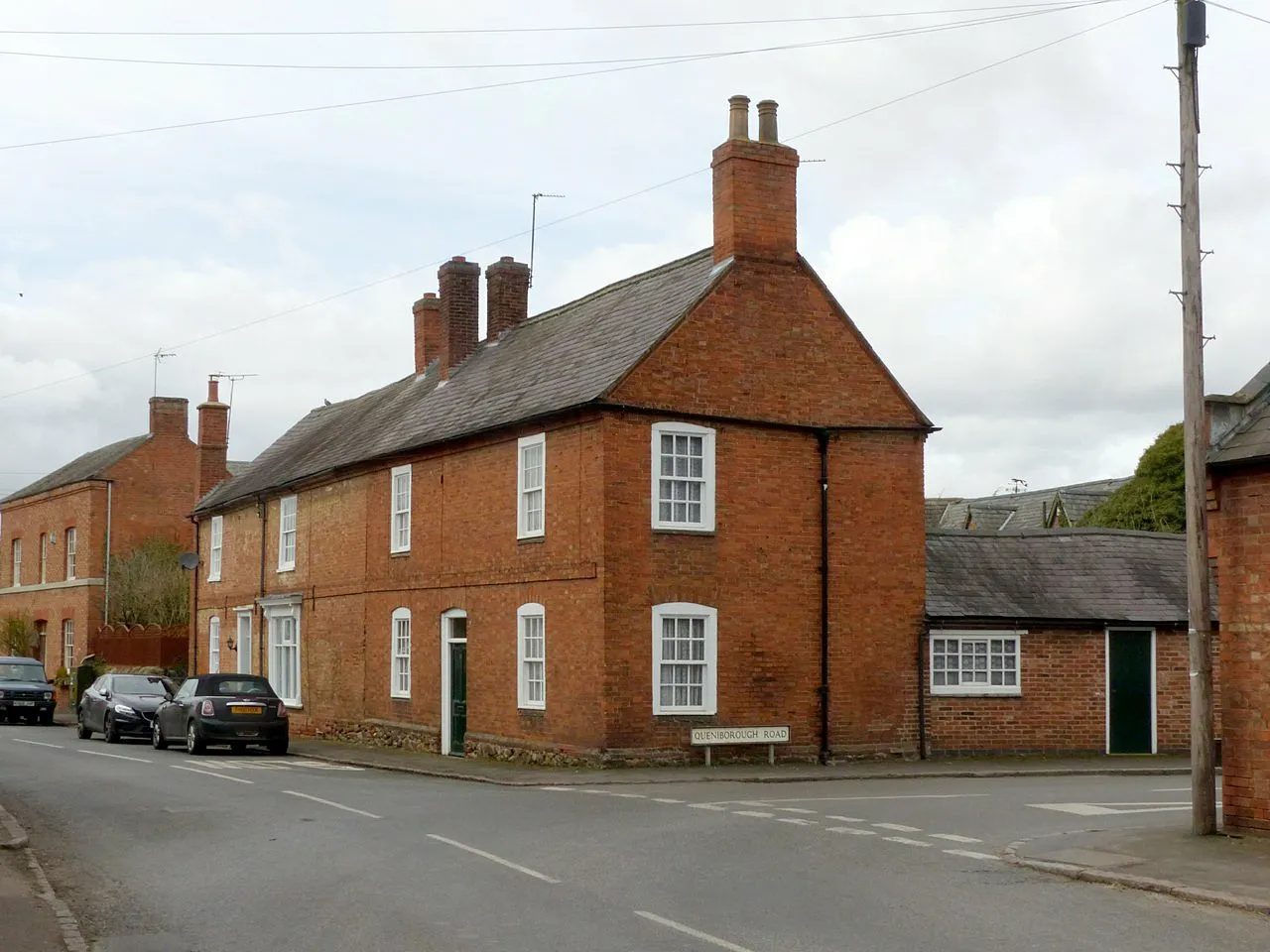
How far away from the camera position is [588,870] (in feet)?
40.3

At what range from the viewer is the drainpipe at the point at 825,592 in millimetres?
25094

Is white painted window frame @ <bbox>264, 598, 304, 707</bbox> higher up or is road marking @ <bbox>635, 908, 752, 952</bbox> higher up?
white painted window frame @ <bbox>264, 598, 304, 707</bbox>

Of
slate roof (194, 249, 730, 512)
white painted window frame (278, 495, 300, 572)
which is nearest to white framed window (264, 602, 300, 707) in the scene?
white painted window frame (278, 495, 300, 572)

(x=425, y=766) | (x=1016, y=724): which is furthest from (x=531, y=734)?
(x=1016, y=724)

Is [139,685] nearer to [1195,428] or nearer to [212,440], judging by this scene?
[212,440]

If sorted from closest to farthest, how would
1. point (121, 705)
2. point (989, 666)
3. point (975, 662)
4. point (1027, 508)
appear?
1. point (975, 662)
2. point (989, 666)
3. point (121, 705)
4. point (1027, 508)

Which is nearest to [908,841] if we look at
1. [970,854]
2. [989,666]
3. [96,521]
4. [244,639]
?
[970,854]

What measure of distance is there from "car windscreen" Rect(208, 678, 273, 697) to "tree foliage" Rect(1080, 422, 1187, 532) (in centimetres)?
3195

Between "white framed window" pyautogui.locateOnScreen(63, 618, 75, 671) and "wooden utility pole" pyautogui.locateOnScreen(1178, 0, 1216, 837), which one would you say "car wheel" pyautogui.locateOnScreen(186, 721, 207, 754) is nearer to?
"wooden utility pole" pyautogui.locateOnScreen(1178, 0, 1216, 837)

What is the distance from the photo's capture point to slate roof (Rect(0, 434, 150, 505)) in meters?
53.6

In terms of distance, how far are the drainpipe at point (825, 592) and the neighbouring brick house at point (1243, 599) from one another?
35.6ft

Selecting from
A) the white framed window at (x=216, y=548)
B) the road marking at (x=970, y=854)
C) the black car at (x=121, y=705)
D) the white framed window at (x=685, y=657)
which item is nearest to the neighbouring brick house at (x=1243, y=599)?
the road marking at (x=970, y=854)

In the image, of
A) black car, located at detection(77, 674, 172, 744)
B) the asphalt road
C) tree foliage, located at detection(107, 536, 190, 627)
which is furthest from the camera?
tree foliage, located at detection(107, 536, 190, 627)

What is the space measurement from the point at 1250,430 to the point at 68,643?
158 feet
